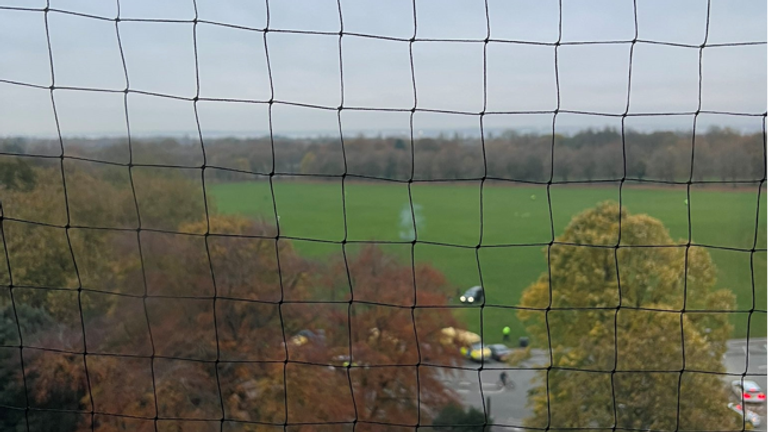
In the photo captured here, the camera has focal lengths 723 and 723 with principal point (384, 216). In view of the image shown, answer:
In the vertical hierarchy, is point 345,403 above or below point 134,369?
below

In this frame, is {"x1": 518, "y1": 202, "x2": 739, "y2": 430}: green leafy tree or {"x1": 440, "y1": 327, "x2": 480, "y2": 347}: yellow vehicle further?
{"x1": 440, "y1": 327, "x2": 480, "y2": 347}: yellow vehicle

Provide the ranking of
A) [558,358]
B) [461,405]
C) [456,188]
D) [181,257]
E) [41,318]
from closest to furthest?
[41,318]
[456,188]
[181,257]
[461,405]
[558,358]

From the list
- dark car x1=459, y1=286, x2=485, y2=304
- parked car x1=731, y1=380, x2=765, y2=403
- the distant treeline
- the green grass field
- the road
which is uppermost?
the distant treeline

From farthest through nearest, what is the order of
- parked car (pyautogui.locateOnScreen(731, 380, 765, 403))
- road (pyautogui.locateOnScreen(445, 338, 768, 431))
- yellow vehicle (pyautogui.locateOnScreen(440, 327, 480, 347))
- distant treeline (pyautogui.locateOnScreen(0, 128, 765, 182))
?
1. yellow vehicle (pyautogui.locateOnScreen(440, 327, 480, 347))
2. road (pyautogui.locateOnScreen(445, 338, 768, 431))
3. parked car (pyautogui.locateOnScreen(731, 380, 765, 403))
4. distant treeline (pyautogui.locateOnScreen(0, 128, 765, 182))

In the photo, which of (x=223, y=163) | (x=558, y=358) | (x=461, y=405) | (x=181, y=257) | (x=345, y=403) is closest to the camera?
(x=223, y=163)

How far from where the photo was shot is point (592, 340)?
254 centimetres

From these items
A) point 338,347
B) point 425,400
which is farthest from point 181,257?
point 425,400

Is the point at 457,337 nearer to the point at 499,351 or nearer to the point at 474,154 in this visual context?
the point at 499,351

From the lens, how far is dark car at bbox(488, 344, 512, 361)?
2671 mm

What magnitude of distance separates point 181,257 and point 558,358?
4.89 ft

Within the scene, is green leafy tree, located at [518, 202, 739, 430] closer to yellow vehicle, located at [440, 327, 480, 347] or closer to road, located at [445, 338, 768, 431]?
road, located at [445, 338, 768, 431]

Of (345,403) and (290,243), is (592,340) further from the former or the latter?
(290,243)

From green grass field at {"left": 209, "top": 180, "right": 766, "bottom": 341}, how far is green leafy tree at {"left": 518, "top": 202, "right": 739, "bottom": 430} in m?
0.10

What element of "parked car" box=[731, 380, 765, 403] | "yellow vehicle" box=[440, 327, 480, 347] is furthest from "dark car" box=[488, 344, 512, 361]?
"parked car" box=[731, 380, 765, 403]
